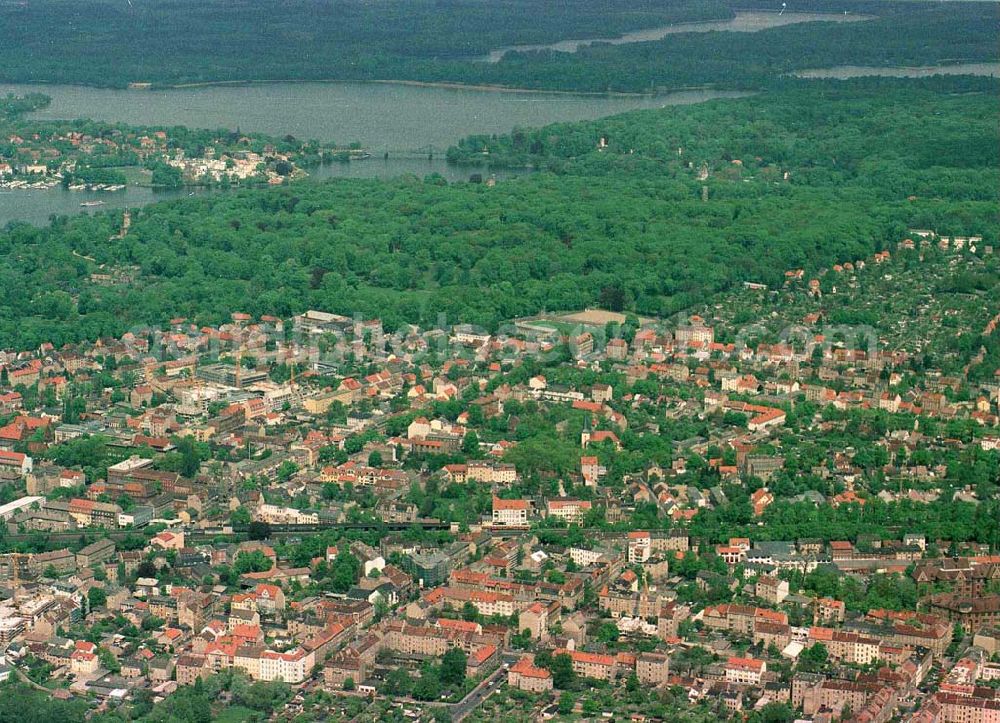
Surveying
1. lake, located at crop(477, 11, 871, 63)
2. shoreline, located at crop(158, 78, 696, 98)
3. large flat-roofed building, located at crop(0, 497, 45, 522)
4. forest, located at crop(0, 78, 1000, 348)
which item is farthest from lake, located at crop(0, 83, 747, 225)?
large flat-roofed building, located at crop(0, 497, 45, 522)

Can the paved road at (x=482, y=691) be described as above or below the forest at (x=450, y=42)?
below

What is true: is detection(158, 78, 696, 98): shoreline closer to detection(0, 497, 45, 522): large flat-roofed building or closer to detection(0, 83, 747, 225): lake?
detection(0, 83, 747, 225): lake

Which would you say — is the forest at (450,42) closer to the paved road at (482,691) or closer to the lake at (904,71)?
the lake at (904,71)

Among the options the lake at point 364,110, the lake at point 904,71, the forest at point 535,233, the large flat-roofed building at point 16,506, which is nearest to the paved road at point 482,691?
the large flat-roofed building at point 16,506

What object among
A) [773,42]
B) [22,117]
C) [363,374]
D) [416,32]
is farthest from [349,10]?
[363,374]

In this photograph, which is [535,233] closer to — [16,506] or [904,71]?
[16,506]

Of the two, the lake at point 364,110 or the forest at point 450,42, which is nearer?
the lake at point 364,110
